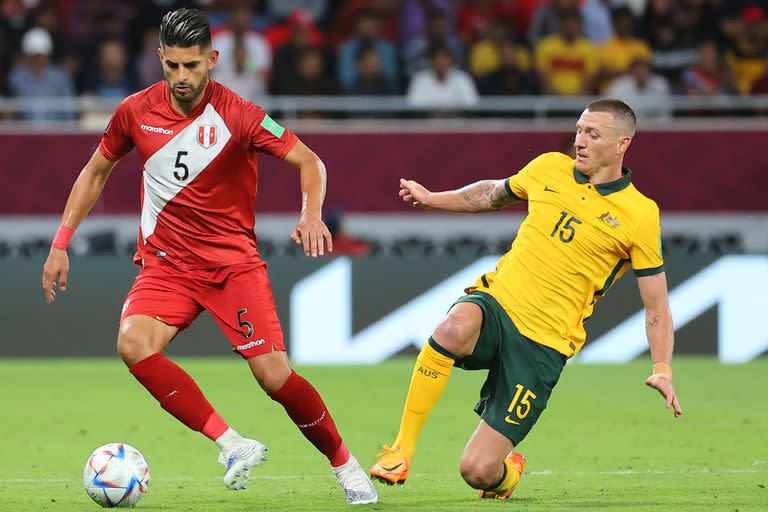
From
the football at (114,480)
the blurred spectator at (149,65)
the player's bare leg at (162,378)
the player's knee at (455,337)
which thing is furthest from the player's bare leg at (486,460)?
the blurred spectator at (149,65)

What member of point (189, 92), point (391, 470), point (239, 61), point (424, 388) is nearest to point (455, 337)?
point (424, 388)

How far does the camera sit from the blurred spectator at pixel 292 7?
676 inches

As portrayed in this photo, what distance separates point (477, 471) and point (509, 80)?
365 inches

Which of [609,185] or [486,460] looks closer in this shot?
[486,460]

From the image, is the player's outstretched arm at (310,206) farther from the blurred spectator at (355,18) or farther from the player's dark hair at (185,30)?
the blurred spectator at (355,18)

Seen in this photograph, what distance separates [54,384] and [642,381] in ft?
16.5

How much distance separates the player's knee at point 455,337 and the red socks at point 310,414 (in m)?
0.64

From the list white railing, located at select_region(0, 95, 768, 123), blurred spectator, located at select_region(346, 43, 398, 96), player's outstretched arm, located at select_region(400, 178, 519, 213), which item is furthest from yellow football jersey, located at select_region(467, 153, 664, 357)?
blurred spectator, located at select_region(346, 43, 398, 96)

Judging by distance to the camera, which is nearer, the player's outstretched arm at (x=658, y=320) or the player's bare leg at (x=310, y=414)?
the player's outstretched arm at (x=658, y=320)

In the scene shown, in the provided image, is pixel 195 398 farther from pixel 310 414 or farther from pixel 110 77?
pixel 110 77

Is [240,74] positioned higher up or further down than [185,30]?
further down

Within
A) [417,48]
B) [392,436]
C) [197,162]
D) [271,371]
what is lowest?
[392,436]

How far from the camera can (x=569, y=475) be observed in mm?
7879

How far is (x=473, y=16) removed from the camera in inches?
666
